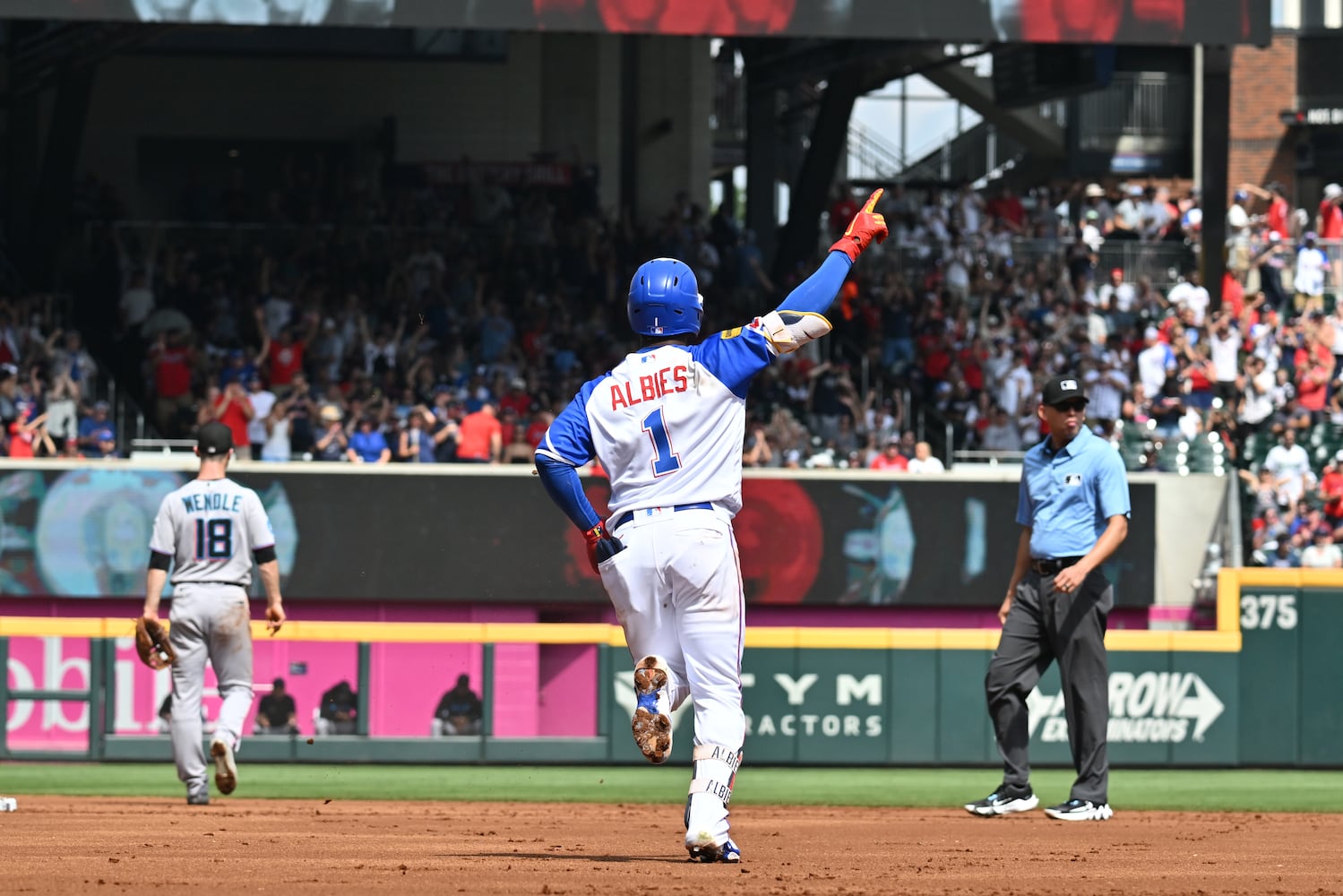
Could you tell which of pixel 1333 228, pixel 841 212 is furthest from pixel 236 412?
pixel 1333 228

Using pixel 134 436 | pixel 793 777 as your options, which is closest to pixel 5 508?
pixel 134 436

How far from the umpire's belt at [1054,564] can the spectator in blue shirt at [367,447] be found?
9.83 metres

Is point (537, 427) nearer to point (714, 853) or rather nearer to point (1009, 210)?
point (1009, 210)

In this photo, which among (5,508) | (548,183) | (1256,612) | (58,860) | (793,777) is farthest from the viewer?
(548,183)

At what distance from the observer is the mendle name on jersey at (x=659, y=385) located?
7.14 m

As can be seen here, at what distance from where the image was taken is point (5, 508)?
18156 mm

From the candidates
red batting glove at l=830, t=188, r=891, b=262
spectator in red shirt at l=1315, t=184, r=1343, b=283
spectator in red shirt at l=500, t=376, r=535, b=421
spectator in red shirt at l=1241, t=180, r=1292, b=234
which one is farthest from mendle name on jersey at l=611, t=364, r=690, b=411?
spectator in red shirt at l=1315, t=184, r=1343, b=283

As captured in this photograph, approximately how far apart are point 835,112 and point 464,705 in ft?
43.2

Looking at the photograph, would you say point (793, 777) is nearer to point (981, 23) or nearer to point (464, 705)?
point (464, 705)

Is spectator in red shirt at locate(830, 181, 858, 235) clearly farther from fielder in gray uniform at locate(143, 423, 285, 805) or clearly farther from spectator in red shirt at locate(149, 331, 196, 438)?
fielder in gray uniform at locate(143, 423, 285, 805)

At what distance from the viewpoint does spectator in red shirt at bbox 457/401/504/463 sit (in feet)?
62.2

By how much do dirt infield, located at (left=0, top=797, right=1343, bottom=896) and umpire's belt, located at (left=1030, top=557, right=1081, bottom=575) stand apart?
121 centimetres

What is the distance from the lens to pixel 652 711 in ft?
22.7

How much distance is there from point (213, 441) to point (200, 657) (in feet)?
3.81
